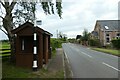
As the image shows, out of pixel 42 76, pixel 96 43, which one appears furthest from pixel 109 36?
pixel 42 76

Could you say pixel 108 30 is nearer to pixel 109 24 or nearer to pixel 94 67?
pixel 109 24

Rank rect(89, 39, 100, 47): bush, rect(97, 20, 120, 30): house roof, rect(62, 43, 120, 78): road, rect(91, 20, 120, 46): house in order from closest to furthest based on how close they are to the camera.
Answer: rect(62, 43, 120, 78): road < rect(89, 39, 100, 47): bush < rect(91, 20, 120, 46): house < rect(97, 20, 120, 30): house roof

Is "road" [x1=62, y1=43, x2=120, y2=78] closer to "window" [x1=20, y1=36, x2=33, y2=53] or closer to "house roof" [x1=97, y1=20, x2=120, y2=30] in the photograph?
"window" [x1=20, y1=36, x2=33, y2=53]

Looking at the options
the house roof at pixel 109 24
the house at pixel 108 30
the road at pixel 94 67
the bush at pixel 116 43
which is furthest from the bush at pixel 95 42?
the road at pixel 94 67

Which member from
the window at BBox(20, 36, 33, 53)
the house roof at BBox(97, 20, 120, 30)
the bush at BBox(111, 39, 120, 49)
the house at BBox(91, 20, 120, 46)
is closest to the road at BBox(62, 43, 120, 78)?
the window at BBox(20, 36, 33, 53)

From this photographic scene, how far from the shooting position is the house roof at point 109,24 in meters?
71.8

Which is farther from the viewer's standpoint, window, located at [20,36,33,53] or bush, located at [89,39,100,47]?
bush, located at [89,39,100,47]

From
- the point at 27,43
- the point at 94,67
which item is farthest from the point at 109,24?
the point at 27,43

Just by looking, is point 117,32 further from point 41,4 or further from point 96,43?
point 41,4

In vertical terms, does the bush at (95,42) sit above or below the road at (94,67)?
above

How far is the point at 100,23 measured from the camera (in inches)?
2933

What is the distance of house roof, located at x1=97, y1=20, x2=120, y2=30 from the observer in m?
71.8

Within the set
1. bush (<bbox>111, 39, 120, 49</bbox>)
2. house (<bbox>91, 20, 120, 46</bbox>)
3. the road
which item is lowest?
the road

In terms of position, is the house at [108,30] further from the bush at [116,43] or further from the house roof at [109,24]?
the bush at [116,43]
